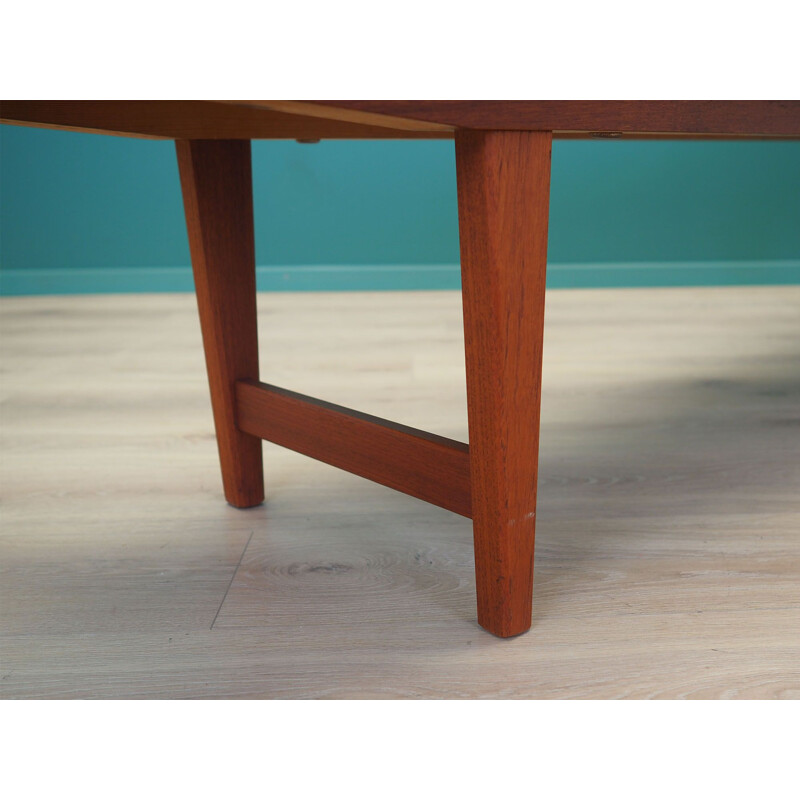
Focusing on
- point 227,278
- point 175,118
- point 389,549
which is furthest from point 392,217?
point 175,118

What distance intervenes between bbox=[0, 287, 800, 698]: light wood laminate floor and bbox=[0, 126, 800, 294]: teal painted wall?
3.65 ft

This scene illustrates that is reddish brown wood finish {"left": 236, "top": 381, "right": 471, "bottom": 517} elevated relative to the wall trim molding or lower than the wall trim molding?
elevated

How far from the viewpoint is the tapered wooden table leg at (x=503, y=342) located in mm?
620

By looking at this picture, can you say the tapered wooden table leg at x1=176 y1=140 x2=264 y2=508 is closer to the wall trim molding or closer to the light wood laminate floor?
the light wood laminate floor

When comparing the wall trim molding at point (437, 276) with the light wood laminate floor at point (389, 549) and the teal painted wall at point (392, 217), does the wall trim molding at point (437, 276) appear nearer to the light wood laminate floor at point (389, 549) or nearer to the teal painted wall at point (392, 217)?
the teal painted wall at point (392, 217)

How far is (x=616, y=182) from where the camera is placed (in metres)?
2.74

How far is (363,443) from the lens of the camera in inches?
32.8

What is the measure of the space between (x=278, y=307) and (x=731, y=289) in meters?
1.38

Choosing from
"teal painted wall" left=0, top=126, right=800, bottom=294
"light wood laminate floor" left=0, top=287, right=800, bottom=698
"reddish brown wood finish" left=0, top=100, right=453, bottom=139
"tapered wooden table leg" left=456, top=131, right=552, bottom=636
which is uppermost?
"reddish brown wood finish" left=0, top=100, right=453, bottom=139

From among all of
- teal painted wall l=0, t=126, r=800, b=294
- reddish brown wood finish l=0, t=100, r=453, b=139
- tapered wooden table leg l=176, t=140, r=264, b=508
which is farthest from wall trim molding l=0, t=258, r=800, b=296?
reddish brown wood finish l=0, t=100, r=453, b=139

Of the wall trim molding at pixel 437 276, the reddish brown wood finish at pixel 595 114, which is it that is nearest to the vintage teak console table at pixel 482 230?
the reddish brown wood finish at pixel 595 114

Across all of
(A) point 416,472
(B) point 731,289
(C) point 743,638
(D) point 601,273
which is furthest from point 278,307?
(C) point 743,638

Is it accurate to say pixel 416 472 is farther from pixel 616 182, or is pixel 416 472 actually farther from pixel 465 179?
pixel 616 182

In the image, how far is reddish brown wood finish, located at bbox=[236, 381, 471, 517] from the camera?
755 mm
